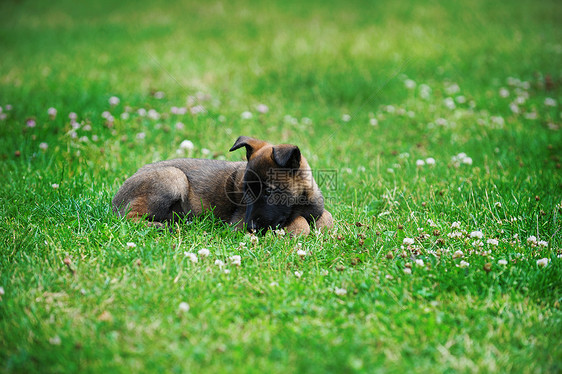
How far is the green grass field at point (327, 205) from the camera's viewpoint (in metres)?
2.90

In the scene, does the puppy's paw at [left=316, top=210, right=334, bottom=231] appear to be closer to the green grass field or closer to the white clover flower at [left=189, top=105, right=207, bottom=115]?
the green grass field

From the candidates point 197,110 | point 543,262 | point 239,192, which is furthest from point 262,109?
point 543,262

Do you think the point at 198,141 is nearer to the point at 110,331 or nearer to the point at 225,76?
the point at 225,76

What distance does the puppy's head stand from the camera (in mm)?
4294

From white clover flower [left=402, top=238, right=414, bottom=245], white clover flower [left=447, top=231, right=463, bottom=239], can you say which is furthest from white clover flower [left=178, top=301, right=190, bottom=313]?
white clover flower [left=447, top=231, right=463, bottom=239]

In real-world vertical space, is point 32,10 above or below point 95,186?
above

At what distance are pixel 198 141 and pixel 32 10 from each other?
44.2ft

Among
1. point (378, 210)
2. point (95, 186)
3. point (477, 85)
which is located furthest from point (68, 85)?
point (477, 85)

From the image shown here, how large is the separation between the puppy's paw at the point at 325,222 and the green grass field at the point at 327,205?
0.11 m

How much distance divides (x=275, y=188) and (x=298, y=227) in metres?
0.45

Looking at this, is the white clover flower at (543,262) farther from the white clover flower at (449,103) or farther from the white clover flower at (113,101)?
the white clover flower at (113,101)

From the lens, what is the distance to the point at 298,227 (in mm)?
4480

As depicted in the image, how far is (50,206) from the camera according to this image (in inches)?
185

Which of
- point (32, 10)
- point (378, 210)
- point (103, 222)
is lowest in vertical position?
point (378, 210)
